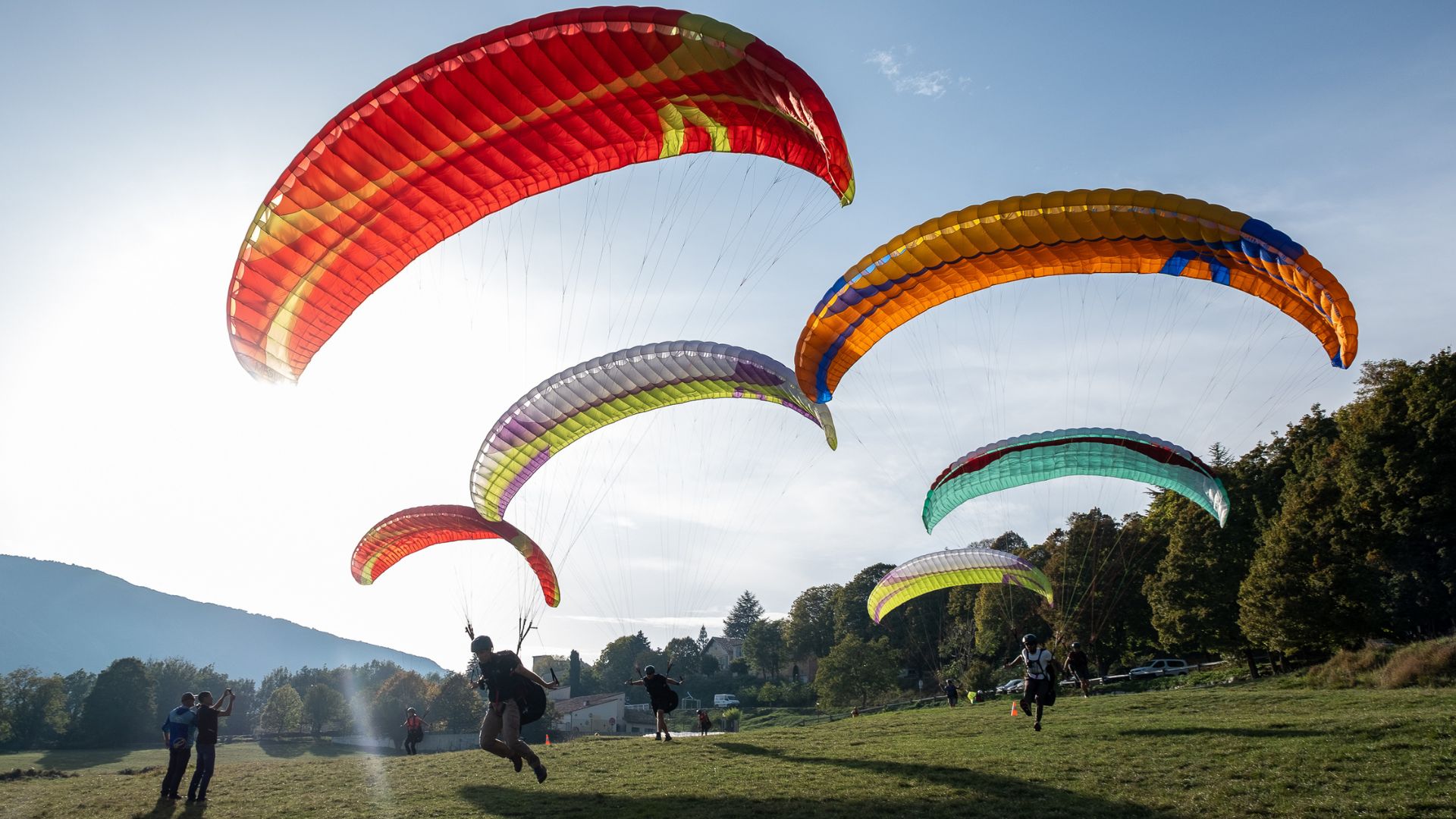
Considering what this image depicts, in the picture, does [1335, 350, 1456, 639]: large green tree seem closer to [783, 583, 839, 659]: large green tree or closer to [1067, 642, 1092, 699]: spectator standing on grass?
[1067, 642, 1092, 699]: spectator standing on grass

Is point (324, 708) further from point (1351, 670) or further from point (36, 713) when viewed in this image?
point (1351, 670)

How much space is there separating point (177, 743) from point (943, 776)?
429 inches

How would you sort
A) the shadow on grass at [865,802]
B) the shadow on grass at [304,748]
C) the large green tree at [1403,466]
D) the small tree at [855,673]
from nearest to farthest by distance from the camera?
the shadow on grass at [865,802], the large green tree at [1403,466], the shadow on grass at [304,748], the small tree at [855,673]

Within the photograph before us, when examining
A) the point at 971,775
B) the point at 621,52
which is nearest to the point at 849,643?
the point at 971,775

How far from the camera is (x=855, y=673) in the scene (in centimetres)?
5634

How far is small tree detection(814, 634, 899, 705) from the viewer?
2219 inches

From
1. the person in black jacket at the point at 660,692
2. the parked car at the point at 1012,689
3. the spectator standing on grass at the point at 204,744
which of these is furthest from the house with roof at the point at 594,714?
the spectator standing on grass at the point at 204,744

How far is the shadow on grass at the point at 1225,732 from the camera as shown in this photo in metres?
13.7

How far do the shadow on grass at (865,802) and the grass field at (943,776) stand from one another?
0.04 metres

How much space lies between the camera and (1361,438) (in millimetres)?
32750

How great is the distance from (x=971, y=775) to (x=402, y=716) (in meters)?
66.4

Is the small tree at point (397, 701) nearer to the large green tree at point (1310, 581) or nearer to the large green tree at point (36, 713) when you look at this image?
the large green tree at point (36, 713)

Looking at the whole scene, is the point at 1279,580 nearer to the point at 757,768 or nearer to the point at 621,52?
the point at 757,768

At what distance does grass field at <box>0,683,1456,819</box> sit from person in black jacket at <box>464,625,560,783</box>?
0.77 meters
